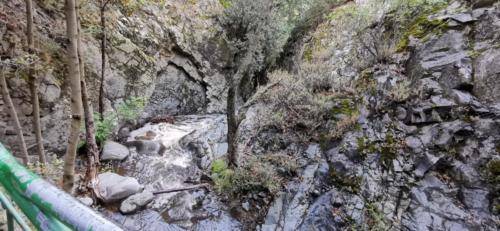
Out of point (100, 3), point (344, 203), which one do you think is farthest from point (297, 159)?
point (100, 3)

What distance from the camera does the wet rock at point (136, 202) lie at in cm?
522

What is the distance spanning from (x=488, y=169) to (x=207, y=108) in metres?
8.47

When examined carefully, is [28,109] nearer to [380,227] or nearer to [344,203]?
[344,203]

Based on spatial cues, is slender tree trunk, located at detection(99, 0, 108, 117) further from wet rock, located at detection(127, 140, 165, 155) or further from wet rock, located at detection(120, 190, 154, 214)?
wet rock, located at detection(120, 190, 154, 214)

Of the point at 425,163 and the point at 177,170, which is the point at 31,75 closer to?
the point at 177,170

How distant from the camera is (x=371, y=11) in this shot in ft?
26.3

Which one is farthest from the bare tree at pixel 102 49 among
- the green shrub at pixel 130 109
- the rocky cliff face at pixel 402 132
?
the rocky cliff face at pixel 402 132

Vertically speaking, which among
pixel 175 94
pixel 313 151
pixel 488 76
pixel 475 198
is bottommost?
pixel 475 198

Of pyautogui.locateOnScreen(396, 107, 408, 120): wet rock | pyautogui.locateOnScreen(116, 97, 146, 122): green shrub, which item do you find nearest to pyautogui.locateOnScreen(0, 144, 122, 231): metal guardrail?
pyautogui.locateOnScreen(396, 107, 408, 120): wet rock

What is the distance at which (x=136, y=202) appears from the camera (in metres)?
5.36

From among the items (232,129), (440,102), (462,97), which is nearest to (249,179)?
(232,129)

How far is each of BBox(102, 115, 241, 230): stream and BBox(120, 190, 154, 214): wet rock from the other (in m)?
0.10

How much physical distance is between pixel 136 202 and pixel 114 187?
21.9 inches

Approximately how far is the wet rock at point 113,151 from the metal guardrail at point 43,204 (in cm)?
637
